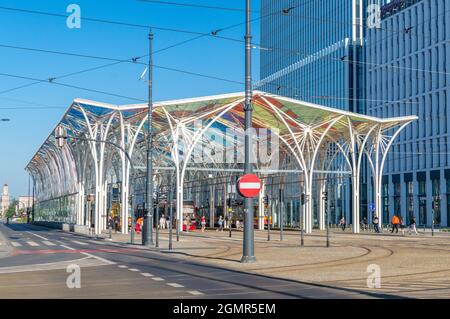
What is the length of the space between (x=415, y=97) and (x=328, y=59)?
2245cm

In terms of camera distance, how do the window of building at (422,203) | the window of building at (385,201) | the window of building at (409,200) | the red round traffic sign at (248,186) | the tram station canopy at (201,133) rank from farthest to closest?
the window of building at (385,201), the window of building at (409,200), the window of building at (422,203), the tram station canopy at (201,133), the red round traffic sign at (248,186)

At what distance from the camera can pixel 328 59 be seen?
111250mm

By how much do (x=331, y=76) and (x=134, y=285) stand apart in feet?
321

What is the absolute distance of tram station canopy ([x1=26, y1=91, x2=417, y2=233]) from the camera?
5773 centimetres

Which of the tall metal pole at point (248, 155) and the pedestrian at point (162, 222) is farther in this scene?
the pedestrian at point (162, 222)

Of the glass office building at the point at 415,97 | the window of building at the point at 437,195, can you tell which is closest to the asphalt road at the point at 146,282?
the glass office building at the point at 415,97

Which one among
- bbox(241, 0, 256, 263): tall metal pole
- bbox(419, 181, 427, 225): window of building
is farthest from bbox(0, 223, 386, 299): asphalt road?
bbox(419, 181, 427, 225): window of building

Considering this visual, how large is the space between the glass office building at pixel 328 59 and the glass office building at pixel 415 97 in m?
3.76

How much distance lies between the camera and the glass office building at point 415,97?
86.1 meters

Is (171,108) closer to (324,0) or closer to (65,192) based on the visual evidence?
(65,192)

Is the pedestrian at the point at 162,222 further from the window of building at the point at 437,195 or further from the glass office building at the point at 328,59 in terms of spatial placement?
the window of building at the point at 437,195

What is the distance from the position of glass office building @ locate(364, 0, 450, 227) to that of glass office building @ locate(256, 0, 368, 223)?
376 centimetres
